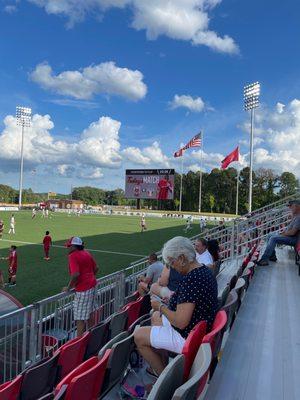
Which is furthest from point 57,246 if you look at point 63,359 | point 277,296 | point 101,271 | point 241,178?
point 241,178

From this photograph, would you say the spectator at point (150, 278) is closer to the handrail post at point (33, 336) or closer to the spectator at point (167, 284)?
the spectator at point (167, 284)

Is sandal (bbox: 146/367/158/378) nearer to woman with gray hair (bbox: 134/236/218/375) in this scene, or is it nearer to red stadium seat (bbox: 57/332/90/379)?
woman with gray hair (bbox: 134/236/218/375)

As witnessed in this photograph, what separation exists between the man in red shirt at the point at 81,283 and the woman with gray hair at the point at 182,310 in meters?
3.06

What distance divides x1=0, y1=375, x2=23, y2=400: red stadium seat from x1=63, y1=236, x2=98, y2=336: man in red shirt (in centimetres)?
308

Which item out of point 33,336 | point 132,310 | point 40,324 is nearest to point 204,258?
point 132,310

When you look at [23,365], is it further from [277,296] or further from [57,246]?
[57,246]

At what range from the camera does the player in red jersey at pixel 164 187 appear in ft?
164

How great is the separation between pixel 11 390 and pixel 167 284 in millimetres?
2747

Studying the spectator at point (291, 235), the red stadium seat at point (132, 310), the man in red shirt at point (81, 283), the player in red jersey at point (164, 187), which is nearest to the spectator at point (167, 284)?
the red stadium seat at point (132, 310)

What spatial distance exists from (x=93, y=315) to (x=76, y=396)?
4.39 meters

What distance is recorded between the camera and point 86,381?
2.62 m

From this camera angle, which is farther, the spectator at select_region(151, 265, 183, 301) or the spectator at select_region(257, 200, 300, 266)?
the spectator at select_region(257, 200, 300, 266)

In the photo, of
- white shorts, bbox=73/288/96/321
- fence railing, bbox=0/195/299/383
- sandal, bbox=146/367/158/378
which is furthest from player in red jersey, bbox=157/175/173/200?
sandal, bbox=146/367/158/378

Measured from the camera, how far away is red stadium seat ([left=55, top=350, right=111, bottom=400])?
8.15 feet
